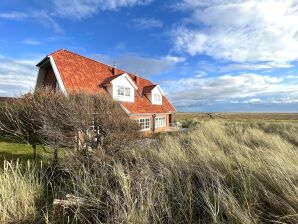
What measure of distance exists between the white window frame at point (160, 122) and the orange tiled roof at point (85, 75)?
161 centimetres

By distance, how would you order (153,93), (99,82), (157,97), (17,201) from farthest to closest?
(157,97) < (153,93) < (99,82) < (17,201)

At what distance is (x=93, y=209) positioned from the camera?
15.5 ft

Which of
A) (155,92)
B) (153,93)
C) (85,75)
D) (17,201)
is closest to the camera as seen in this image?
(17,201)

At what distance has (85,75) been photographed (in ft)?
68.4

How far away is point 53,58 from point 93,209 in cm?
1632

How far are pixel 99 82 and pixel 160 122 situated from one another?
1144 centimetres

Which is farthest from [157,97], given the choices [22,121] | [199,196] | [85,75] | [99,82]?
[199,196]

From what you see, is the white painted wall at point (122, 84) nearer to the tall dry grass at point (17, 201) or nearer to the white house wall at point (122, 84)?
the white house wall at point (122, 84)

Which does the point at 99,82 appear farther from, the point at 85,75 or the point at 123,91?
the point at 123,91

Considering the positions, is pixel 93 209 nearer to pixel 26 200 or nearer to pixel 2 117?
pixel 26 200

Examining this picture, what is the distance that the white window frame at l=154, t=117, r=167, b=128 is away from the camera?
98.0 ft

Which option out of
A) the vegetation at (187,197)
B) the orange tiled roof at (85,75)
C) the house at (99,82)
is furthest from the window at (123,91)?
the vegetation at (187,197)

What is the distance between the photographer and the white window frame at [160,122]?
2987cm

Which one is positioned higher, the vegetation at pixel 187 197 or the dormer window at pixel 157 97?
the dormer window at pixel 157 97
